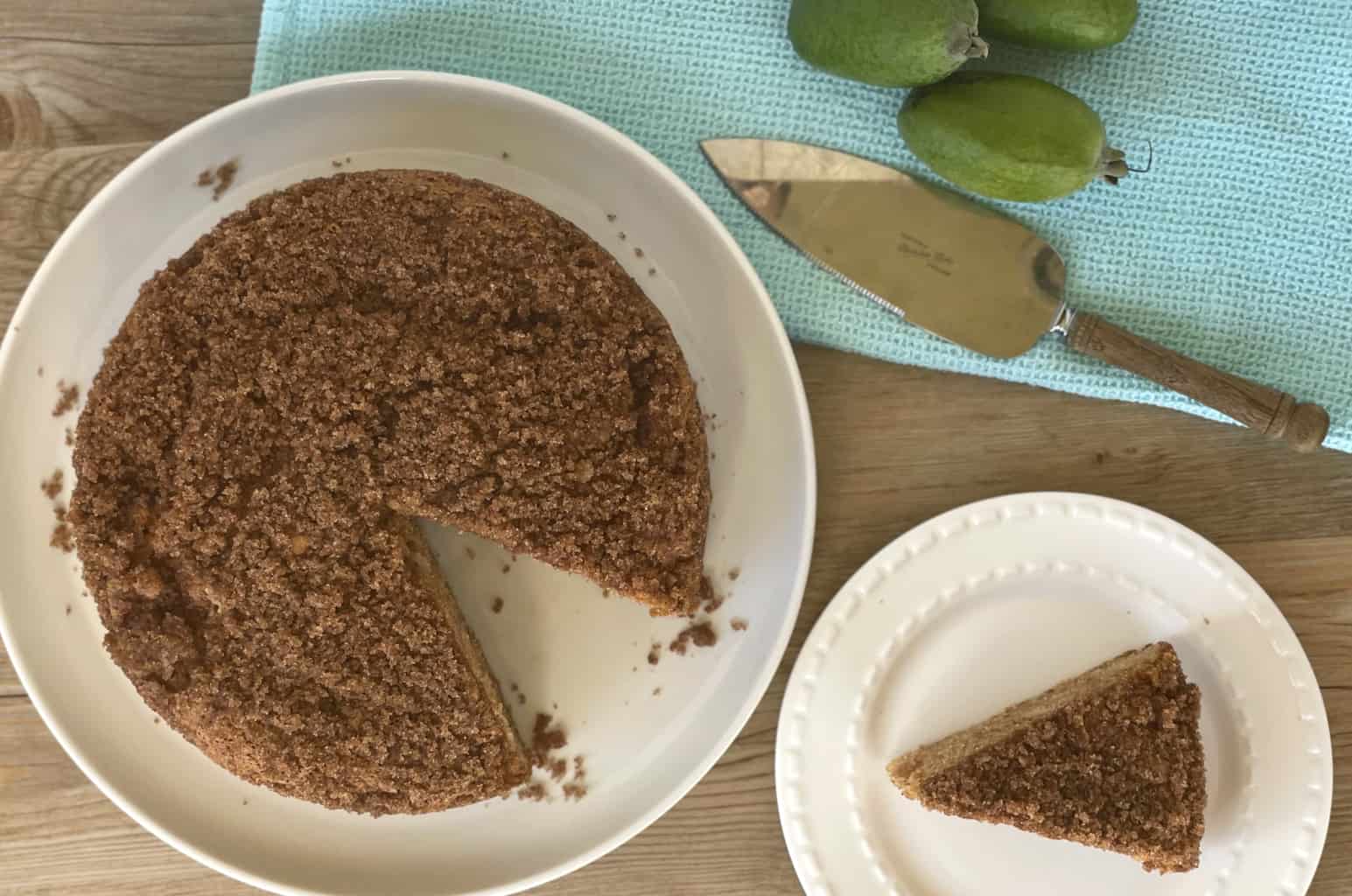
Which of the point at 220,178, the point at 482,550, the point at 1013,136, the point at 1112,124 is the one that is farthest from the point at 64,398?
the point at 1112,124

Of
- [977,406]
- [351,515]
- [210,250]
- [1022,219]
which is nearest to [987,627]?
[977,406]

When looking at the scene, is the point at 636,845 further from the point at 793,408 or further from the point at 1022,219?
the point at 1022,219

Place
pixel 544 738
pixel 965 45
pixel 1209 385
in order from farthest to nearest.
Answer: pixel 544 738 < pixel 1209 385 < pixel 965 45

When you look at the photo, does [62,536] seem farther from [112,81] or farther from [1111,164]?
[1111,164]

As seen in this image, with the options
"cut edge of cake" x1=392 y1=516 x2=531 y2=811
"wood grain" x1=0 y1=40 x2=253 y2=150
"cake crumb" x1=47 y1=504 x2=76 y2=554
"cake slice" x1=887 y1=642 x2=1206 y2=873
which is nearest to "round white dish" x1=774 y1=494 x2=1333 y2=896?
"cake slice" x1=887 y1=642 x2=1206 y2=873

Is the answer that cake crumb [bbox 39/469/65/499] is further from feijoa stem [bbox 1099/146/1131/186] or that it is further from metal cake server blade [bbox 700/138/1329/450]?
feijoa stem [bbox 1099/146/1131/186]

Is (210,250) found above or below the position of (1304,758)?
above

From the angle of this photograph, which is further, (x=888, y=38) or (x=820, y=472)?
(x=820, y=472)
